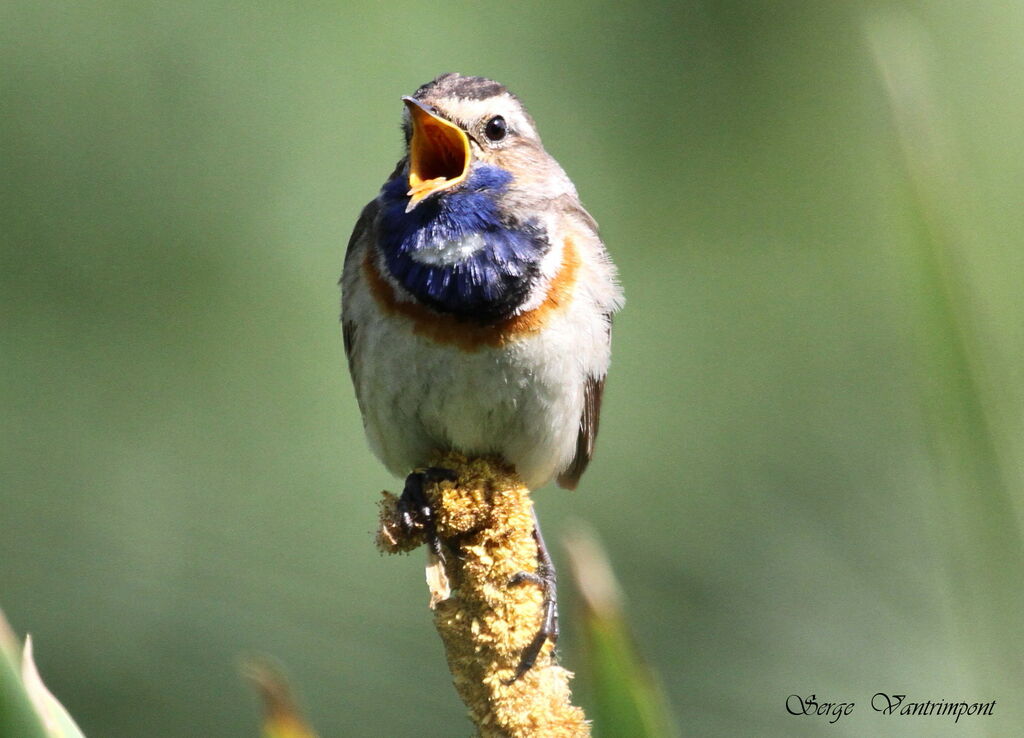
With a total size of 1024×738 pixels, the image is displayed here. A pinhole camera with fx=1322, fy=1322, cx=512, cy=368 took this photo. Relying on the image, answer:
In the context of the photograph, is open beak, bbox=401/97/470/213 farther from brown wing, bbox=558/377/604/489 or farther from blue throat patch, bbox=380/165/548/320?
brown wing, bbox=558/377/604/489

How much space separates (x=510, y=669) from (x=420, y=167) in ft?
5.83

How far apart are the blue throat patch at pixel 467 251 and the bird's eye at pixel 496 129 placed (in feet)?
0.57

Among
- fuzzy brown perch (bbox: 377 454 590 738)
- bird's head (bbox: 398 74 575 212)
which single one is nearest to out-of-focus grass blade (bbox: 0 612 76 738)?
fuzzy brown perch (bbox: 377 454 590 738)

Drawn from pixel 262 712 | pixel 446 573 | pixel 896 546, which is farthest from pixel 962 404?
pixel 896 546

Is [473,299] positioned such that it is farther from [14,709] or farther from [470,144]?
[14,709]

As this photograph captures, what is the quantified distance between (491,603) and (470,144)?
1622mm

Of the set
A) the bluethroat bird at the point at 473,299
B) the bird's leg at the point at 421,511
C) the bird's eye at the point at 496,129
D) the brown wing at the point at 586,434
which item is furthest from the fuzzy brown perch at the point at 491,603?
the bird's eye at the point at 496,129

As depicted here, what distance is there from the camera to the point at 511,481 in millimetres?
3254

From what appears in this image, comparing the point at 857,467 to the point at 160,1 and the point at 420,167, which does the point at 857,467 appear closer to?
the point at 420,167

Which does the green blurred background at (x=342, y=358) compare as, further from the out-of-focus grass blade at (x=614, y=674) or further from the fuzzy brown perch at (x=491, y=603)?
the out-of-focus grass blade at (x=614, y=674)

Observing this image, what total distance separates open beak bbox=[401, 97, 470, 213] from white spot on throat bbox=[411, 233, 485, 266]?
0.14m

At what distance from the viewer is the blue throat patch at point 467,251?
3.64 m

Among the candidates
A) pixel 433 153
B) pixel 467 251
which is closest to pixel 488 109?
pixel 433 153

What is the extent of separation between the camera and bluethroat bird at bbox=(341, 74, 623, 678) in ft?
12.0
